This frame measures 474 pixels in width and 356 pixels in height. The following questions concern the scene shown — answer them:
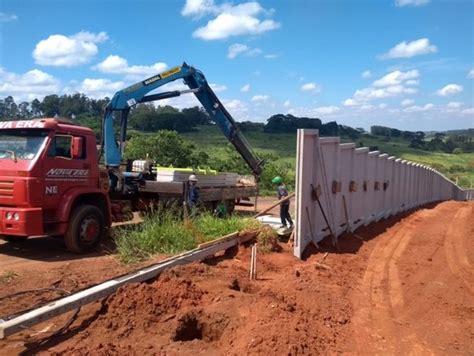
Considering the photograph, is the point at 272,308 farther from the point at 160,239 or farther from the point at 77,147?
the point at 77,147

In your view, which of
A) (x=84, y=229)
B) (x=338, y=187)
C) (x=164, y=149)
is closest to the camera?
(x=84, y=229)

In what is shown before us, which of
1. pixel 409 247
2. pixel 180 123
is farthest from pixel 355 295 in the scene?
pixel 180 123

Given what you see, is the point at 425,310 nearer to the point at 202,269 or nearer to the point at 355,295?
the point at 355,295

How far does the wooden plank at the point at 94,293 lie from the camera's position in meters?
5.15

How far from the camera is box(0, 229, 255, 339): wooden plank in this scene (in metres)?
5.15

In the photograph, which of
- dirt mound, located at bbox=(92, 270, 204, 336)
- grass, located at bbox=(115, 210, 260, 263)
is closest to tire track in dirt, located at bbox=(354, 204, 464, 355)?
dirt mound, located at bbox=(92, 270, 204, 336)

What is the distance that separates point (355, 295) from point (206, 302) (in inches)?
99.9

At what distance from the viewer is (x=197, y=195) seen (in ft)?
46.0

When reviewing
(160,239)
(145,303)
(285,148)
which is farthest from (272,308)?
(285,148)

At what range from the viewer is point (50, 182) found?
9.85 meters

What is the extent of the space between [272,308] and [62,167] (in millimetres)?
5995

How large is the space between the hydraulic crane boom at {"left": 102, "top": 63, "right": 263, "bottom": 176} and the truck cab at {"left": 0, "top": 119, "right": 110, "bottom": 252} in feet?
11.5

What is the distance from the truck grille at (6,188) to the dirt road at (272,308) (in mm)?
1369

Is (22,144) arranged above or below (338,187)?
above
